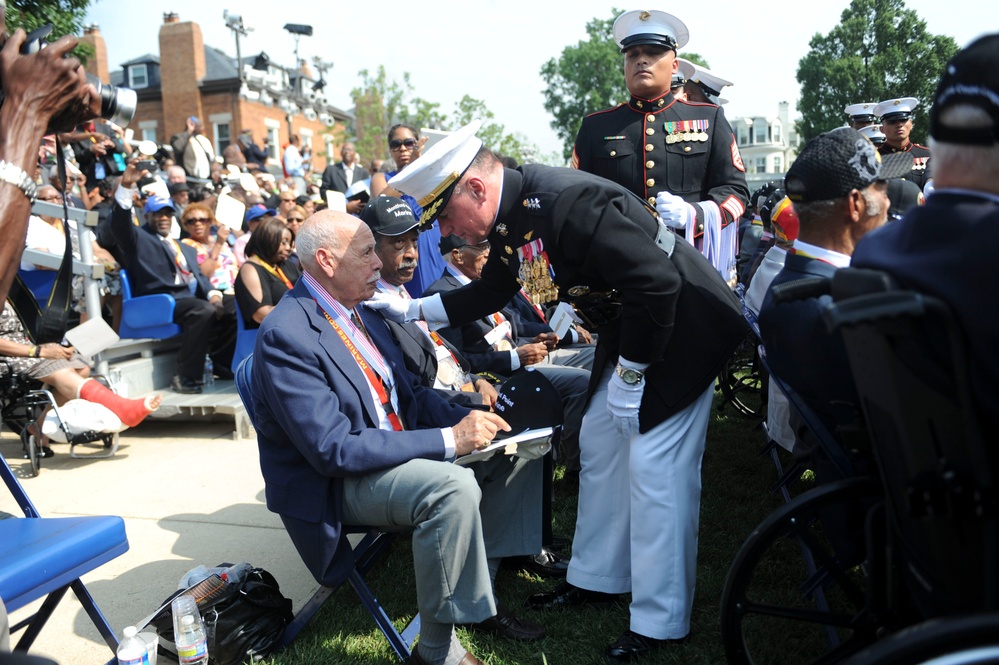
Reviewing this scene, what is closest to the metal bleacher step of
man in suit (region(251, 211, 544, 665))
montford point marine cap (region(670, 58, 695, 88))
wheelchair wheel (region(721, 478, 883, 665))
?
man in suit (region(251, 211, 544, 665))

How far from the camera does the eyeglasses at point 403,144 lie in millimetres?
7137

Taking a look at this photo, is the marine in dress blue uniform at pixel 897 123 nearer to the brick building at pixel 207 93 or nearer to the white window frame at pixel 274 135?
the brick building at pixel 207 93

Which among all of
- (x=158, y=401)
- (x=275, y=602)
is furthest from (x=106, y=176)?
(x=275, y=602)

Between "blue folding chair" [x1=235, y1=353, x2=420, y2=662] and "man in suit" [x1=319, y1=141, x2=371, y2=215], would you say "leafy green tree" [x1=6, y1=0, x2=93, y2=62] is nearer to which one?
"man in suit" [x1=319, y1=141, x2=371, y2=215]

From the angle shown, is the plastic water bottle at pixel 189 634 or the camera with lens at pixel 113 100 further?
the plastic water bottle at pixel 189 634


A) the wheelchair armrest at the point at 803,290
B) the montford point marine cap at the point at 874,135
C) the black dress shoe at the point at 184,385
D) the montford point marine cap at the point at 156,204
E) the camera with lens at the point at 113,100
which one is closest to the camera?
the wheelchair armrest at the point at 803,290

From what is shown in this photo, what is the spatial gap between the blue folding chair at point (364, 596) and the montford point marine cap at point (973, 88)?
2183 millimetres

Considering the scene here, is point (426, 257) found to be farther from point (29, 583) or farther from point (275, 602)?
point (29, 583)

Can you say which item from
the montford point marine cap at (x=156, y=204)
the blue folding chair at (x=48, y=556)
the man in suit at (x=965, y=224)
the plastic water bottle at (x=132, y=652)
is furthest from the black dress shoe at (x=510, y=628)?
the montford point marine cap at (x=156, y=204)

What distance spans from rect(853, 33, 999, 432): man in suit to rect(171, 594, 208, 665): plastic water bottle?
2.36 meters

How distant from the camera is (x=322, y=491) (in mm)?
2795

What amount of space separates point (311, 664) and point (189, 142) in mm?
14080

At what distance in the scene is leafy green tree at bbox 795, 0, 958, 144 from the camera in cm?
3703

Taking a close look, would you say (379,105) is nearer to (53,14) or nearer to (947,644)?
(53,14)
